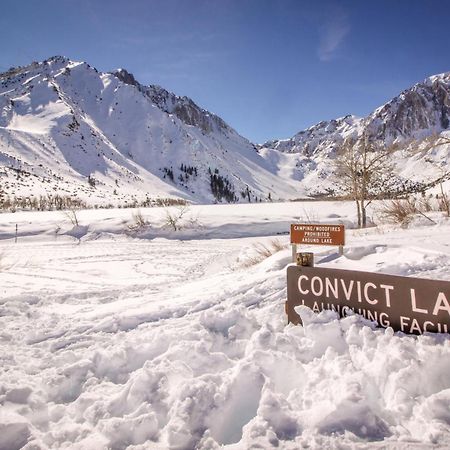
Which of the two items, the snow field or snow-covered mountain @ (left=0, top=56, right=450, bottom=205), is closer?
the snow field

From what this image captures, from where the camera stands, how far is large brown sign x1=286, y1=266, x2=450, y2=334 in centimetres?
233

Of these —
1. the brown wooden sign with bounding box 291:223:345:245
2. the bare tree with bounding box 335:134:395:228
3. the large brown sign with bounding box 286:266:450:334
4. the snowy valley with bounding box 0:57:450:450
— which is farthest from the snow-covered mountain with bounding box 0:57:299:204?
the large brown sign with bounding box 286:266:450:334

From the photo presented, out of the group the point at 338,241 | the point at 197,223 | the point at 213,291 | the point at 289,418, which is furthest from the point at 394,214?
the point at 197,223

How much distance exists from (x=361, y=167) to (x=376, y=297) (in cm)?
1701

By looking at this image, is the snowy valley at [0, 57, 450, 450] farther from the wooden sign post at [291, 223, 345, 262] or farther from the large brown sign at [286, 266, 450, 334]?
the wooden sign post at [291, 223, 345, 262]

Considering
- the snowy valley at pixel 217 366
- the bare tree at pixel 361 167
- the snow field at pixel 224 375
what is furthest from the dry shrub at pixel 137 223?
the snow field at pixel 224 375

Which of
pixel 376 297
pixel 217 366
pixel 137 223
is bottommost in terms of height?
pixel 217 366

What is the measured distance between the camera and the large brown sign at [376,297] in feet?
7.64

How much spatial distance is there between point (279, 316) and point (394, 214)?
7657mm

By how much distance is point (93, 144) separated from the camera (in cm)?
10294

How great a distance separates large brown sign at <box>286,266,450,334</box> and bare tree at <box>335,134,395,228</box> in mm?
14475

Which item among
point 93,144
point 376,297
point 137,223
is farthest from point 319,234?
point 93,144

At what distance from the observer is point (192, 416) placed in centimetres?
206

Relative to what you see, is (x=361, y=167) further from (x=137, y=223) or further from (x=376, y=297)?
(x=376, y=297)
